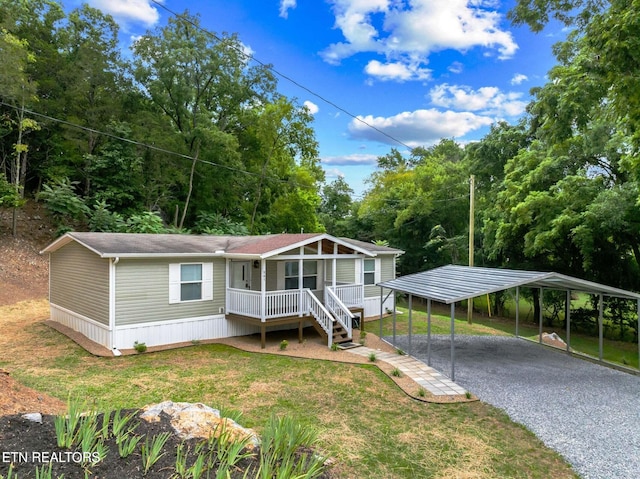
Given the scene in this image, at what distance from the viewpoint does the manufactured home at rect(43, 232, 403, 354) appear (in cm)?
1040

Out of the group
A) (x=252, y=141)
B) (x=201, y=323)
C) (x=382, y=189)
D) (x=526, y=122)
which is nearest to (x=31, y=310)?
(x=201, y=323)

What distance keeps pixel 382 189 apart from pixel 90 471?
1408 inches

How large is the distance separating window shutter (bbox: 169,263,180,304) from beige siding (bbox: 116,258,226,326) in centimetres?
9

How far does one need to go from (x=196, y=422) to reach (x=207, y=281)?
798 centimetres

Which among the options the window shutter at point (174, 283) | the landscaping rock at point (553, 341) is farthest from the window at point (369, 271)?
the window shutter at point (174, 283)

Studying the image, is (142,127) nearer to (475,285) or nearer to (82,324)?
(82,324)

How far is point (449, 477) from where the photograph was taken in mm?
4645

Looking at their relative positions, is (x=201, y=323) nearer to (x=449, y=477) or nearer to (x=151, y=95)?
(x=449, y=477)

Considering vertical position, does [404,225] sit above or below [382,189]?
below

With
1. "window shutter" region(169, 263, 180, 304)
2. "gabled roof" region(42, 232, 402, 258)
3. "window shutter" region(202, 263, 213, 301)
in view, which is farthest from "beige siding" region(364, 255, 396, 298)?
"window shutter" region(169, 263, 180, 304)

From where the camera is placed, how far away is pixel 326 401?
23.3 feet

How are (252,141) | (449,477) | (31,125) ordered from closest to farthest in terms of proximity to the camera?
(449,477) → (31,125) → (252,141)

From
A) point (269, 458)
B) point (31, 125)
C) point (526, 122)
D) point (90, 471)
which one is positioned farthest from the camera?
point (526, 122)

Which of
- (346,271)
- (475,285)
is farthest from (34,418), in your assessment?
(346,271)
